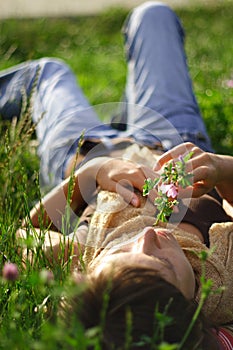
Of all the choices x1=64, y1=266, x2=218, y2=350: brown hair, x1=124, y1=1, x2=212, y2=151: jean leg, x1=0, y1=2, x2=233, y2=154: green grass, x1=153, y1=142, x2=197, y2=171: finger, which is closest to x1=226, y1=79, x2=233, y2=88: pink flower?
x1=0, y1=2, x2=233, y2=154: green grass

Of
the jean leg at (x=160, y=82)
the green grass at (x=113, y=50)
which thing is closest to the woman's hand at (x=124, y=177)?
the jean leg at (x=160, y=82)

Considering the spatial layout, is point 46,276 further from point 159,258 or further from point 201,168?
point 201,168

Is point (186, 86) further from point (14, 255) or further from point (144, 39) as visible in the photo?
point (14, 255)

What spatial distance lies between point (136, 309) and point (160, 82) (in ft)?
6.14

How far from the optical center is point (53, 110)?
3.27m

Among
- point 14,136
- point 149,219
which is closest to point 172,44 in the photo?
point 14,136

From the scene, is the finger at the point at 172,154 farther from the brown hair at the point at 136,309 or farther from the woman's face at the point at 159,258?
the brown hair at the point at 136,309

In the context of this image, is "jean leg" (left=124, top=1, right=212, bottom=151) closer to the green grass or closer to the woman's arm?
the green grass

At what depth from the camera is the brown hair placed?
1.54m

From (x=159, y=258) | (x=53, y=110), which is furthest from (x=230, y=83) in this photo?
(x=159, y=258)

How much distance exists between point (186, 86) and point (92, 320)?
6.39 feet

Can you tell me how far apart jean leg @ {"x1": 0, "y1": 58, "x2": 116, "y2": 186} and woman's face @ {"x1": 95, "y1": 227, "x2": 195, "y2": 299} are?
962 millimetres

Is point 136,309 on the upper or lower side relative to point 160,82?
upper

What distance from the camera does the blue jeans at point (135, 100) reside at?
304 cm
